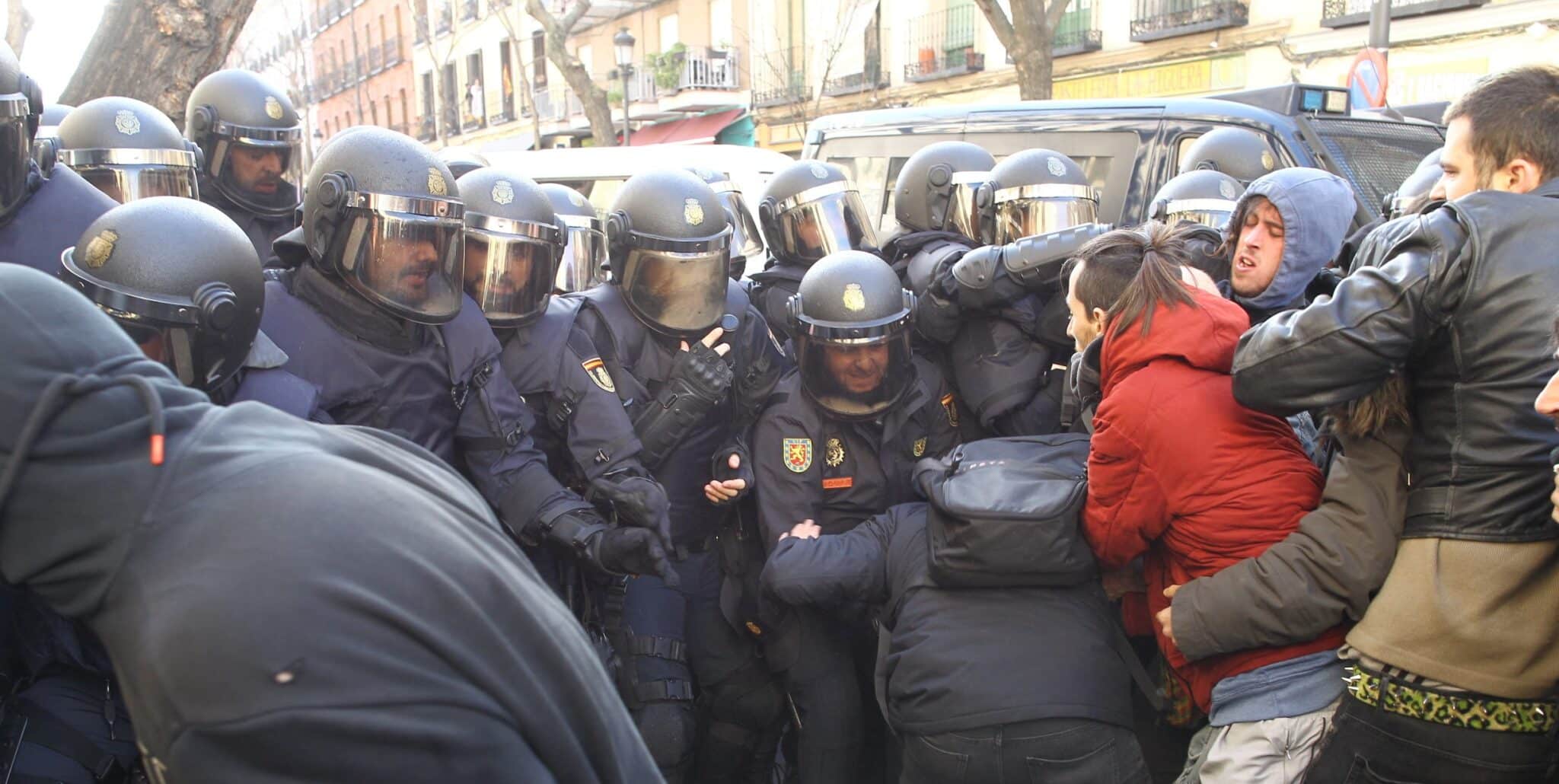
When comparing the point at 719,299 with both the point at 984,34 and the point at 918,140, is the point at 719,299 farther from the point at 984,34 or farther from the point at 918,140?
the point at 984,34

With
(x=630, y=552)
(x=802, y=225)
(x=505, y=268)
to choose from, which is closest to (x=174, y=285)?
(x=505, y=268)

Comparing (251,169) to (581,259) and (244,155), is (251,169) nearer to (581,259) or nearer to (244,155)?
(244,155)

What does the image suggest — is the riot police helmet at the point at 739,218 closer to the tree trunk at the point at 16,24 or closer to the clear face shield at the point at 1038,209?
the clear face shield at the point at 1038,209

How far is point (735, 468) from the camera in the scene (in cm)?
351

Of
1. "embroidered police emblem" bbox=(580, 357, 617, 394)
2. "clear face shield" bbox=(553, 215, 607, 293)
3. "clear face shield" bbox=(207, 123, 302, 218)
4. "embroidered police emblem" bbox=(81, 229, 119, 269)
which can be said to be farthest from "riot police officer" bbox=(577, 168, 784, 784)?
"clear face shield" bbox=(207, 123, 302, 218)

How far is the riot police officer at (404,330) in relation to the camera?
294cm

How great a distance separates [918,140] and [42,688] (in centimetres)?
607

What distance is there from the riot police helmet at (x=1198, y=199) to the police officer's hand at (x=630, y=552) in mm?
2214

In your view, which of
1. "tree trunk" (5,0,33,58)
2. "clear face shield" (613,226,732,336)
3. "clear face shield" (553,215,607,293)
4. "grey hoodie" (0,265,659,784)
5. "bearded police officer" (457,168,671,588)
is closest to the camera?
"grey hoodie" (0,265,659,784)

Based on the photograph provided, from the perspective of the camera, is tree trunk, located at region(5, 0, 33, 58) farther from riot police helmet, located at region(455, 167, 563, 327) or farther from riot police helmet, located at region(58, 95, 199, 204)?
riot police helmet, located at region(455, 167, 563, 327)

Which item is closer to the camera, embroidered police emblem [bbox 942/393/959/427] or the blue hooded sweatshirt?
the blue hooded sweatshirt

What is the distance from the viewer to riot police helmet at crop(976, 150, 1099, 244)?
13.5ft

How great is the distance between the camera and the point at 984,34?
1983 centimetres

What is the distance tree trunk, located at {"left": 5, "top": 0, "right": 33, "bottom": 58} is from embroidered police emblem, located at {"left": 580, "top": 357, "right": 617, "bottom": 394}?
9224mm
